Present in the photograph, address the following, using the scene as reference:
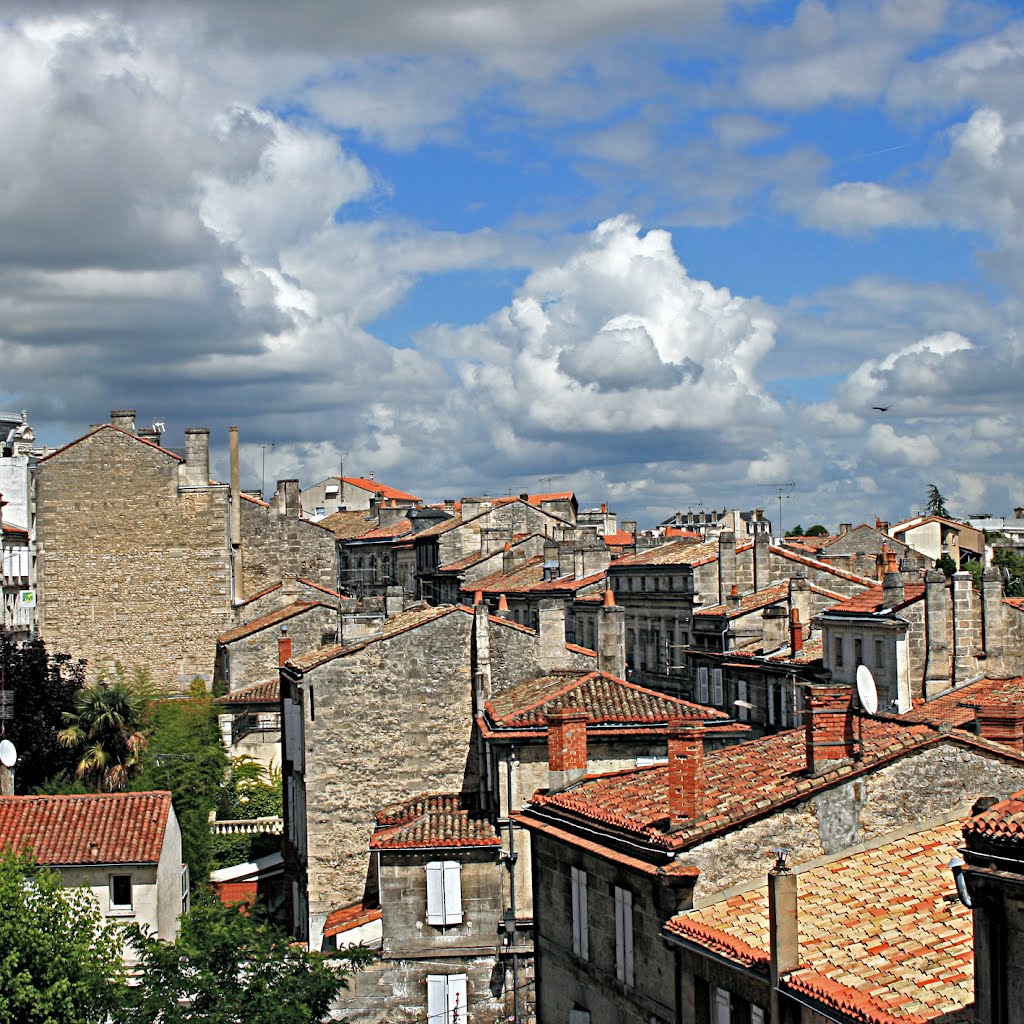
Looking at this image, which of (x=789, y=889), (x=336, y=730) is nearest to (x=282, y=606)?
(x=336, y=730)

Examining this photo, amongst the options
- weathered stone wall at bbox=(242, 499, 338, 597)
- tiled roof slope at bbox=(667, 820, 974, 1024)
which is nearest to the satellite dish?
tiled roof slope at bbox=(667, 820, 974, 1024)

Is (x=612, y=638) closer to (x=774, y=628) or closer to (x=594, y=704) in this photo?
(x=774, y=628)

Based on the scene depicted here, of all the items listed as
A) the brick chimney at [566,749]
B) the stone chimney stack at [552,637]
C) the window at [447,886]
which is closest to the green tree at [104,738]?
the stone chimney stack at [552,637]

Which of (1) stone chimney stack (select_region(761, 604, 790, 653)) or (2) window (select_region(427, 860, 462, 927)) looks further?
(1) stone chimney stack (select_region(761, 604, 790, 653))

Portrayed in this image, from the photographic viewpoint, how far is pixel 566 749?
1120 inches

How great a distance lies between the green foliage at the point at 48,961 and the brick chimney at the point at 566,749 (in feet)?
26.8

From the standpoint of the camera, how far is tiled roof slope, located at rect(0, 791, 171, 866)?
38812 millimetres

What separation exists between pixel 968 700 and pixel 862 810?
804 inches

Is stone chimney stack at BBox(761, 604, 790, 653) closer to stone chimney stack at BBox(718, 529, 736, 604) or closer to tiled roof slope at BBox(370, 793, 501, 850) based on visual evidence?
stone chimney stack at BBox(718, 529, 736, 604)

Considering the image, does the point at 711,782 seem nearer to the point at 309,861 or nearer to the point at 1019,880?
the point at 1019,880

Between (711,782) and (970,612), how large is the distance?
23396mm

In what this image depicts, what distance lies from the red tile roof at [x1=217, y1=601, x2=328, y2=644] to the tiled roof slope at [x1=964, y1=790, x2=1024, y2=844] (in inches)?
1867

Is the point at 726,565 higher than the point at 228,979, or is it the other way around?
the point at 726,565

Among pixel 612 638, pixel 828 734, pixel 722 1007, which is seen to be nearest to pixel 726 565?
pixel 612 638
